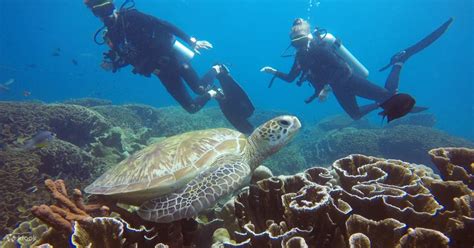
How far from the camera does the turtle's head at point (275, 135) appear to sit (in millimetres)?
4340

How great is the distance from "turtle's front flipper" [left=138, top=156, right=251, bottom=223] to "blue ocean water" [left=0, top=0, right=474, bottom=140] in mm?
82236

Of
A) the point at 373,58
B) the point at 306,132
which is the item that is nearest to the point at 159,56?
the point at 306,132

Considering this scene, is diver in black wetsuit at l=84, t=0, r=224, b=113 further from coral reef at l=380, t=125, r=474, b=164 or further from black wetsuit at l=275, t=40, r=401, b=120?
coral reef at l=380, t=125, r=474, b=164

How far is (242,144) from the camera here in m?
4.36

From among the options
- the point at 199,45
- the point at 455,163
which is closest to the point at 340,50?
the point at 199,45

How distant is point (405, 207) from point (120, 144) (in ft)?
31.9

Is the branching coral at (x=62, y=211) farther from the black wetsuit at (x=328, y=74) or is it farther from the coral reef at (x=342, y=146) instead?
the coral reef at (x=342, y=146)

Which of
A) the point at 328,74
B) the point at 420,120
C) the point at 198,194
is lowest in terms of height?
the point at 420,120

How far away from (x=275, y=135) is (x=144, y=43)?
637 centimetres

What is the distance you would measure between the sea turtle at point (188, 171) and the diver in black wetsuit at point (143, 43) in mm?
5429

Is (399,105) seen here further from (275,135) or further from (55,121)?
(55,121)

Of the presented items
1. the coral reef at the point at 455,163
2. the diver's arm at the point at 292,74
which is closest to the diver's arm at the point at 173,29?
the diver's arm at the point at 292,74

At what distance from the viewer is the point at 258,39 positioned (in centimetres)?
16238

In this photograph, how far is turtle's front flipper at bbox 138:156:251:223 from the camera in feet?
9.02
